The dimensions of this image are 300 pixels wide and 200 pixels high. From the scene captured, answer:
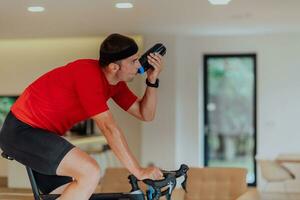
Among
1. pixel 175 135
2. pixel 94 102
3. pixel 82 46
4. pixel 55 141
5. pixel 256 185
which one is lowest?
pixel 256 185

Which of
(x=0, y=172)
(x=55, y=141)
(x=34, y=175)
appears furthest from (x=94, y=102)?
(x=0, y=172)

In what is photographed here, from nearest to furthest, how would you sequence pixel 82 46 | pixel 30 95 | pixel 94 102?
pixel 94 102
pixel 30 95
pixel 82 46

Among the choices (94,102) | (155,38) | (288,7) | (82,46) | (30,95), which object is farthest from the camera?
(82,46)

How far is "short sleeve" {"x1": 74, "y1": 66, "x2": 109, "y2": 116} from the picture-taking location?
83.6 inches

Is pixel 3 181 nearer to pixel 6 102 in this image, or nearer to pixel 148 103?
Result: pixel 6 102

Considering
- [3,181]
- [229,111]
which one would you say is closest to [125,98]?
[229,111]

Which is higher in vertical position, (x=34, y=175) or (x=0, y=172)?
(x=34, y=175)

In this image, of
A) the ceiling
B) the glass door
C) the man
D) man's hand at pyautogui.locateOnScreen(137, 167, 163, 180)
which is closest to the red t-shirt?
the man

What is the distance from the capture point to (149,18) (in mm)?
6648

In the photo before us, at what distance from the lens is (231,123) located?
28.5 ft

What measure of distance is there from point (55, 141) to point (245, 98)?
6751 mm

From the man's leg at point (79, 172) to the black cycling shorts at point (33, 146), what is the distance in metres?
0.03

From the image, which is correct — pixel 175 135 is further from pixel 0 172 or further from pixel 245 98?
pixel 0 172

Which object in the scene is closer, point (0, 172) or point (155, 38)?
point (155, 38)
